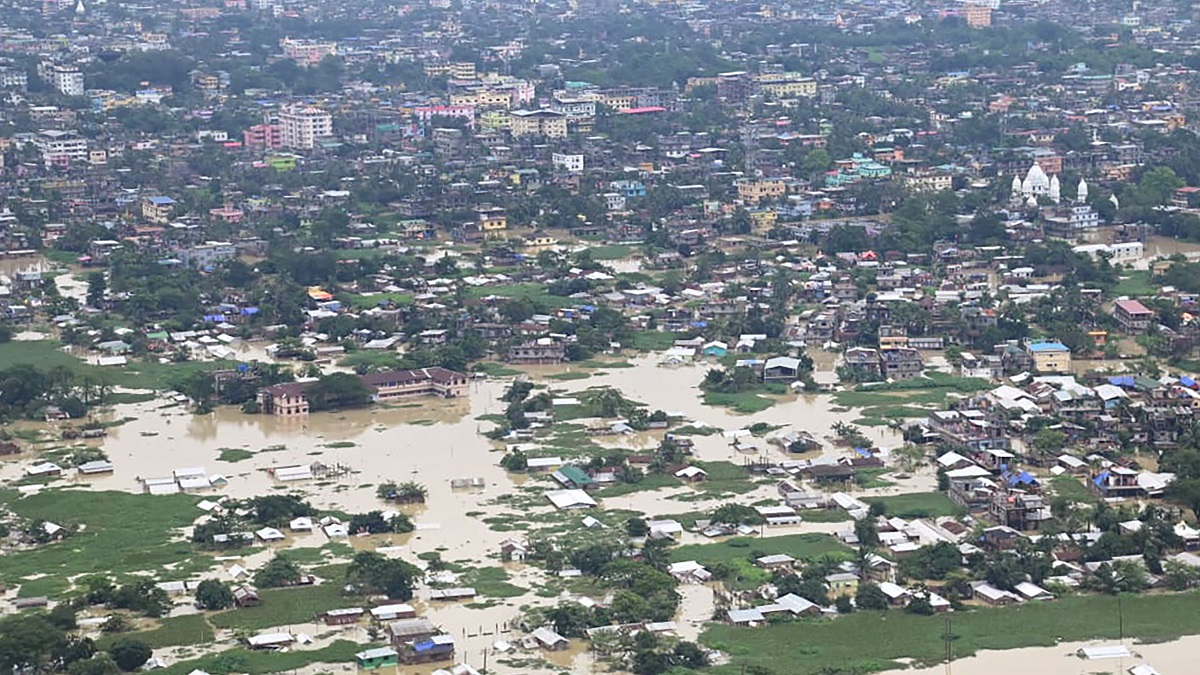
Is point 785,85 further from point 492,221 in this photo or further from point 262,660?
point 262,660

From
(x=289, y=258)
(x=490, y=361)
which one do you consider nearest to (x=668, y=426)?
(x=490, y=361)

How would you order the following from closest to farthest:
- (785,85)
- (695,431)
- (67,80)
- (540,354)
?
(695,431)
(540,354)
(67,80)
(785,85)

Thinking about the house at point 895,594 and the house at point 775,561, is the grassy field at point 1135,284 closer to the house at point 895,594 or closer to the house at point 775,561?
the house at point 775,561

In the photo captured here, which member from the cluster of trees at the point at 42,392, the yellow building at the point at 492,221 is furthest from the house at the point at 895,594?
the yellow building at the point at 492,221

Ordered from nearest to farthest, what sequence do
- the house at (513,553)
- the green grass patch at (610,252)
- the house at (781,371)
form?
the house at (513,553)
the house at (781,371)
the green grass patch at (610,252)

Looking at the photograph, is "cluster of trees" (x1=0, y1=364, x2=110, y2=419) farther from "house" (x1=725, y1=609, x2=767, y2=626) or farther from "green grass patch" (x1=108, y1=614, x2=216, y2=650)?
"house" (x1=725, y1=609, x2=767, y2=626)

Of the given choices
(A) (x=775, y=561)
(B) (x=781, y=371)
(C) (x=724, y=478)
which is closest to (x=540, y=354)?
(B) (x=781, y=371)

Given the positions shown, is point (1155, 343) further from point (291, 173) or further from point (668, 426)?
point (291, 173)
